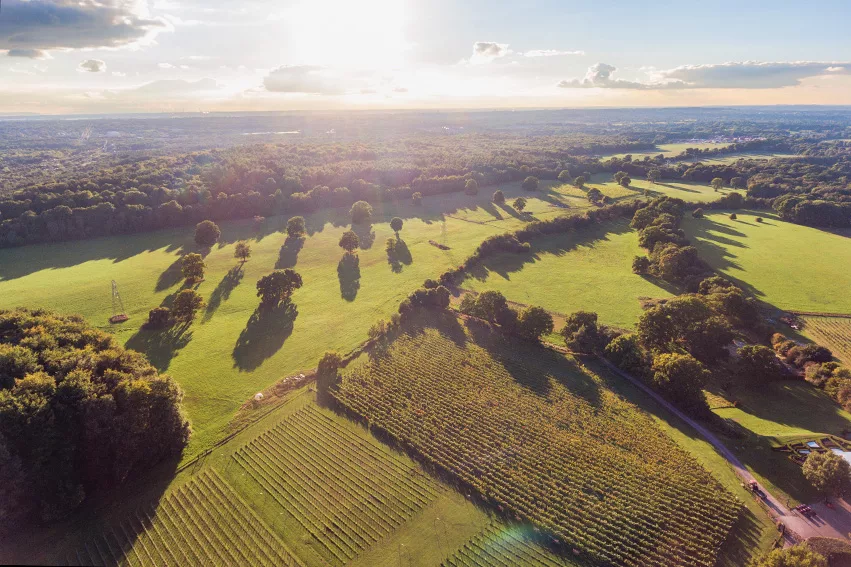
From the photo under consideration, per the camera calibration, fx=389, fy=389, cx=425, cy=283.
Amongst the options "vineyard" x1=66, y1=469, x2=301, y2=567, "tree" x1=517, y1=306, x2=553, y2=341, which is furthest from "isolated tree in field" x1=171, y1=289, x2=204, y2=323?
"tree" x1=517, y1=306, x2=553, y2=341

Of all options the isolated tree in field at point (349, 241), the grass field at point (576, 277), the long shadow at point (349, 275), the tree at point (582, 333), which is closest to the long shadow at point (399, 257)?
the long shadow at point (349, 275)

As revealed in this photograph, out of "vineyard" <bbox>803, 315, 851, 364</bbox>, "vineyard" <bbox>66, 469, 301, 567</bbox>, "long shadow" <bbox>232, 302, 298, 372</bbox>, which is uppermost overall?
"long shadow" <bbox>232, 302, 298, 372</bbox>

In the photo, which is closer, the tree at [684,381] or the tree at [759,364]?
the tree at [684,381]

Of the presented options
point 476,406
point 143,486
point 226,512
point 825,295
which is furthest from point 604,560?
point 825,295

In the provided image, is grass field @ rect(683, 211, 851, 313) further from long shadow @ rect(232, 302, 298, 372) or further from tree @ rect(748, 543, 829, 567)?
long shadow @ rect(232, 302, 298, 372)

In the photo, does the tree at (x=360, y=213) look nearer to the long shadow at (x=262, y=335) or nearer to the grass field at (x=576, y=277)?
the grass field at (x=576, y=277)

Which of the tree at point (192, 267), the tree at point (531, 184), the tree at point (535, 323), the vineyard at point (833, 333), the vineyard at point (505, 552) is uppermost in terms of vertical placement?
the tree at point (531, 184)
